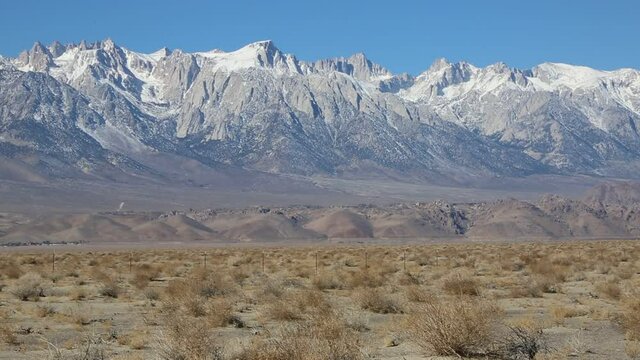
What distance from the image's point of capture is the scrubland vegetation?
1809 centimetres

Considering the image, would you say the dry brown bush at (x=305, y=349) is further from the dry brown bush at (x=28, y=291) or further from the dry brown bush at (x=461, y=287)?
the dry brown bush at (x=28, y=291)

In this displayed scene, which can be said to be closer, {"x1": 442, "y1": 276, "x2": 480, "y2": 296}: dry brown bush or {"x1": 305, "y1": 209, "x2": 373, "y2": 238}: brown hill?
{"x1": 442, "y1": 276, "x2": 480, "y2": 296}: dry brown bush

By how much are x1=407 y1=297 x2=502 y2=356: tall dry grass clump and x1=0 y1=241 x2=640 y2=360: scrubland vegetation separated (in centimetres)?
2

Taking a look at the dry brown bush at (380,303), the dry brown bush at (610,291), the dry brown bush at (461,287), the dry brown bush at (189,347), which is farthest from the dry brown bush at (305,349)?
the dry brown bush at (610,291)

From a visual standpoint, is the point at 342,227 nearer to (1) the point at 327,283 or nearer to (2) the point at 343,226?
(2) the point at 343,226

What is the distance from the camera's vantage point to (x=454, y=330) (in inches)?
710

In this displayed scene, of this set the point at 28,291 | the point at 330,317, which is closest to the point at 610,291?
the point at 330,317

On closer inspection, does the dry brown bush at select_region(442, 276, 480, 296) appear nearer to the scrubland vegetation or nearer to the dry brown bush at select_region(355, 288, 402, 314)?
the scrubland vegetation

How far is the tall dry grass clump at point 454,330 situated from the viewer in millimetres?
18047

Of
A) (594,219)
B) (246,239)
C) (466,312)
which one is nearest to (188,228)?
(246,239)

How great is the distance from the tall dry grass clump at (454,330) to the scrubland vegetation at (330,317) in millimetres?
24

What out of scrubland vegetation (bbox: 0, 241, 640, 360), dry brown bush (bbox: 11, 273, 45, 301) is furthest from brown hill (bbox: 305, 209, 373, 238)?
dry brown bush (bbox: 11, 273, 45, 301)

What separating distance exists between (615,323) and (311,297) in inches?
359

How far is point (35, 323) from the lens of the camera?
27.1 meters
